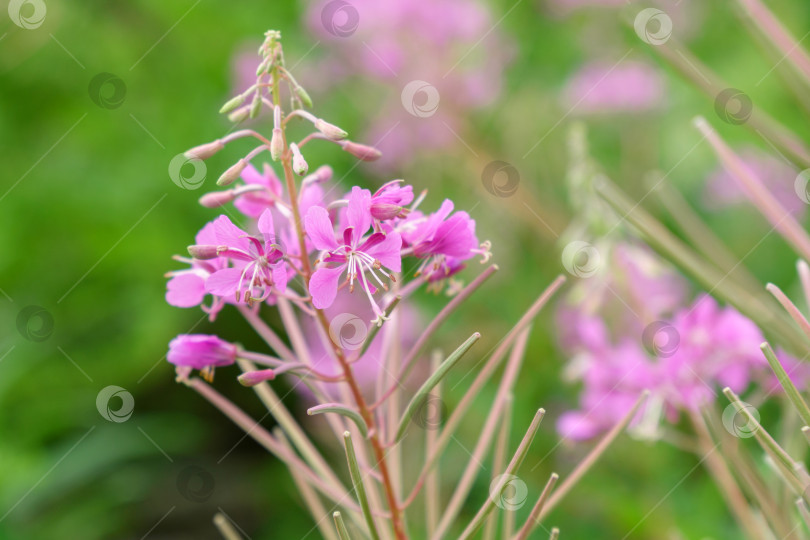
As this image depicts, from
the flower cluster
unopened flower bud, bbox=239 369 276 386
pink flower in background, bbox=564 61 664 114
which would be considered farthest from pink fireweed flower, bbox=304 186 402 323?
pink flower in background, bbox=564 61 664 114

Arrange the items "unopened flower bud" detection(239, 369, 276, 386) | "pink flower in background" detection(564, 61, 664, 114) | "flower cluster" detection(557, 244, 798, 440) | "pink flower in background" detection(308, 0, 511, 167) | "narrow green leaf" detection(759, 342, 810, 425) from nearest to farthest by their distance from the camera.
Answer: "narrow green leaf" detection(759, 342, 810, 425) → "unopened flower bud" detection(239, 369, 276, 386) → "flower cluster" detection(557, 244, 798, 440) → "pink flower in background" detection(308, 0, 511, 167) → "pink flower in background" detection(564, 61, 664, 114)

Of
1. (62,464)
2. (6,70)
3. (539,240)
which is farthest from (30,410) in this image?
(539,240)

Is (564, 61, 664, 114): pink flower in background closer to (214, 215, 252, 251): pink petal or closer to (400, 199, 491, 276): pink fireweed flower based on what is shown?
(400, 199, 491, 276): pink fireweed flower

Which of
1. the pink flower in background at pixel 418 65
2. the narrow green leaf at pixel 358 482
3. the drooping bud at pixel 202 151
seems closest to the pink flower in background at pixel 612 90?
the pink flower in background at pixel 418 65

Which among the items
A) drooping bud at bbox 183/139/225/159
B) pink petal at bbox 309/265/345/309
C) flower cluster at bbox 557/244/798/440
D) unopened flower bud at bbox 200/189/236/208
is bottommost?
flower cluster at bbox 557/244/798/440

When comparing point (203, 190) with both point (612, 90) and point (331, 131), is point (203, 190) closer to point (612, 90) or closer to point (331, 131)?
point (612, 90)

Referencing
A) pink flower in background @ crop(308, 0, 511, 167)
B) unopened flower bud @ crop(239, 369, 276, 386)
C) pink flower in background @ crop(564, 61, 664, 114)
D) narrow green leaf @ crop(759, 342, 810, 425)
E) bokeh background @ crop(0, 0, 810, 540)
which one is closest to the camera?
narrow green leaf @ crop(759, 342, 810, 425)

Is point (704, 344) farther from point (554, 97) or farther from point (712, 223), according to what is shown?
point (554, 97)
